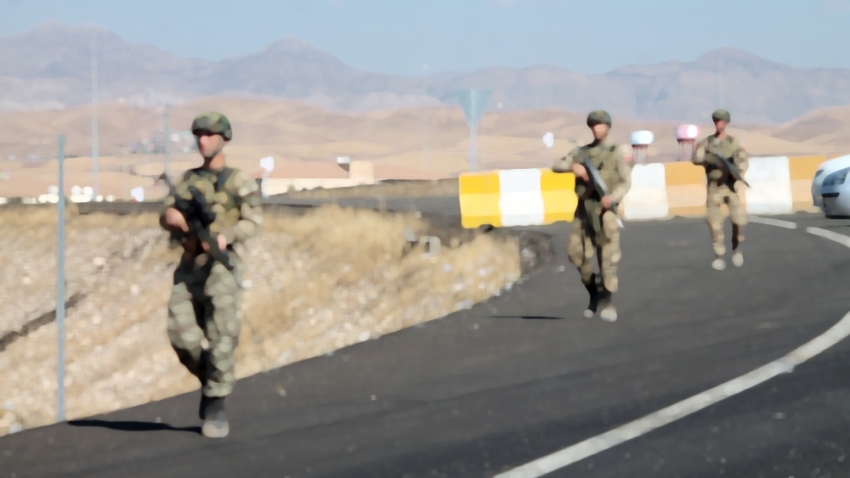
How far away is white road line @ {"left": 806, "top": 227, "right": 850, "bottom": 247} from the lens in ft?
58.9

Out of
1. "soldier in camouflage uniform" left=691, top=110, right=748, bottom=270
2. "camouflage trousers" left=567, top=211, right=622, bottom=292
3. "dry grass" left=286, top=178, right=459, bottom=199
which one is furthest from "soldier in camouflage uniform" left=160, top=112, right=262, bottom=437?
"dry grass" left=286, top=178, right=459, bottom=199

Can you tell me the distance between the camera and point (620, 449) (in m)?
6.24

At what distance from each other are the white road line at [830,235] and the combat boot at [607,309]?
7231 millimetres

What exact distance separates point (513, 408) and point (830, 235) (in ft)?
41.8

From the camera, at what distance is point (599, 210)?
11.1m

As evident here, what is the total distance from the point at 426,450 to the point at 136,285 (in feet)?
72.4

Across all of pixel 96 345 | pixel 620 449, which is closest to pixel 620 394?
pixel 620 449

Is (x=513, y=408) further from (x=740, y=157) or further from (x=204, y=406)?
(x=740, y=157)

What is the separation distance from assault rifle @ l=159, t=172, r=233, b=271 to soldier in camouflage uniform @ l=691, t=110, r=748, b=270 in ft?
28.9

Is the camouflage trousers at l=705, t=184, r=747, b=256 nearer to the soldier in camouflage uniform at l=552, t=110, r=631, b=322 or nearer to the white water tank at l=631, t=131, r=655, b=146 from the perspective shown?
the soldier in camouflage uniform at l=552, t=110, r=631, b=322

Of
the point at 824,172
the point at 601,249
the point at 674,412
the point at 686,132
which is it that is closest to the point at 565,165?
the point at 601,249

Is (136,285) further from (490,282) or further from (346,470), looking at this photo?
(346,470)

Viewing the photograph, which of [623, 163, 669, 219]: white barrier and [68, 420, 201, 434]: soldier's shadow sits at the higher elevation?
[623, 163, 669, 219]: white barrier

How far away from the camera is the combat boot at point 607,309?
1106 cm
